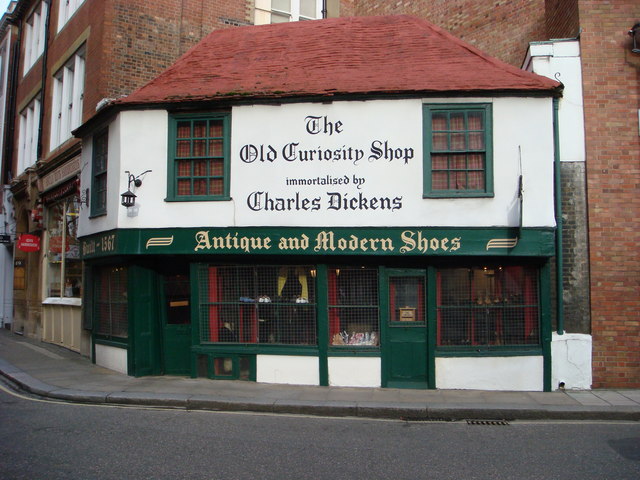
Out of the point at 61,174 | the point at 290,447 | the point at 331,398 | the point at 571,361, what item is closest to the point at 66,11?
the point at 61,174

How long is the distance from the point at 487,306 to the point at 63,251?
38.1ft

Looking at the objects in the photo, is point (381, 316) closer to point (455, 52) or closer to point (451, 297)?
point (451, 297)

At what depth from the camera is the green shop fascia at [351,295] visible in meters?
9.48

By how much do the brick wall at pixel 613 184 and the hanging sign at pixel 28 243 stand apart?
14.9 m

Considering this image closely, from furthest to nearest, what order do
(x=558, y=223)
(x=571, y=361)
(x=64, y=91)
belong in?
(x=64, y=91) → (x=558, y=223) → (x=571, y=361)

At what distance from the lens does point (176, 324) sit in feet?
35.2

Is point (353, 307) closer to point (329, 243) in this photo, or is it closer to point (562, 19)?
point (329, 243)

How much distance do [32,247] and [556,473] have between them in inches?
611

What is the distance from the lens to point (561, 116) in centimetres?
975

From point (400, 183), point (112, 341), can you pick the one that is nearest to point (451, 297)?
point (400, 183)

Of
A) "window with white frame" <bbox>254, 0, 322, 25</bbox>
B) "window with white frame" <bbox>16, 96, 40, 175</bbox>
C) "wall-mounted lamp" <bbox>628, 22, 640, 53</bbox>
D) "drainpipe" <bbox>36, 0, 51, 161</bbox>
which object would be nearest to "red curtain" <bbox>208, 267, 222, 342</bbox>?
"wall-mounted lamp" <bbox>628, 22, 640, 53</bbox>

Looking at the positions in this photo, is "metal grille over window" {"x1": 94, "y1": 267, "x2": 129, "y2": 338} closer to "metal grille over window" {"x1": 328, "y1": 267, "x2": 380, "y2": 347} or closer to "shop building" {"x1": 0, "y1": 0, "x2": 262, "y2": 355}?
"shop building" {"x1": 0, "y1": 0, "x2": 262, "y2": 355}

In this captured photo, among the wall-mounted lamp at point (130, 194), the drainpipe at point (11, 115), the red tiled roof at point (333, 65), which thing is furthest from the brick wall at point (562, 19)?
the drainpipe at point (11, 115)

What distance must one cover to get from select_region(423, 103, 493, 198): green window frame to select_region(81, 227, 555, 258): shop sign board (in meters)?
0.84
